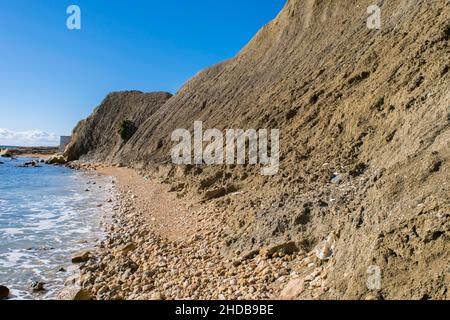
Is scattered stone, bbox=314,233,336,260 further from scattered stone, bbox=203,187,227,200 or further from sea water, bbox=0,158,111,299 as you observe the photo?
scattered stone, bbox=203,187,227,200

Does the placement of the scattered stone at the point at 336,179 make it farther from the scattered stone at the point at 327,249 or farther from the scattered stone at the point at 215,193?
the scattered stone at the point at 215,193

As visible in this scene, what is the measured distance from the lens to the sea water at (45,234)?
7.64m

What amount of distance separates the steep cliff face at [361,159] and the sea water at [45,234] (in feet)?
12.8

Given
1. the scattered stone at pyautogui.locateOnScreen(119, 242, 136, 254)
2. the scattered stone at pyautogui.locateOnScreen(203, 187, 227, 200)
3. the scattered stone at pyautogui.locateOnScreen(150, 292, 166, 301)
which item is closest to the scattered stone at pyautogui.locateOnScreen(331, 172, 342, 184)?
the scattered stone at pyautogui.locateOnScreen(150, 292, 166, 301)

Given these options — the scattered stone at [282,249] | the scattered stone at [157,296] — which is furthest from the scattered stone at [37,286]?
the scattered stone at [282,249]

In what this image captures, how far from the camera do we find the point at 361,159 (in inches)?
293

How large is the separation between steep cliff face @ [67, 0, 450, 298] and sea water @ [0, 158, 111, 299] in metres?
3.91

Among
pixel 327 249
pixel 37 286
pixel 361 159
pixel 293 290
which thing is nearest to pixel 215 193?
pixel 361 159

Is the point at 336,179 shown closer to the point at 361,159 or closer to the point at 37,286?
the point at 361,159

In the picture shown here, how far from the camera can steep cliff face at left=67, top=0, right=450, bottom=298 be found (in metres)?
4.10

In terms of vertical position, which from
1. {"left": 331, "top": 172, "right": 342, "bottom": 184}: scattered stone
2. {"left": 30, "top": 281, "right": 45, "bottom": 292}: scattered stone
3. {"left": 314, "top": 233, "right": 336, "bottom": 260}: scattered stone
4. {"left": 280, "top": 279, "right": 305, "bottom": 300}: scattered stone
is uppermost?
{"left": 331, "top": 172, "right": 342, "bottom": 184}: scattered stone

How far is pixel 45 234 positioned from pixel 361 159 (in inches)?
391

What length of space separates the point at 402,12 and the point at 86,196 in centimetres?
1733

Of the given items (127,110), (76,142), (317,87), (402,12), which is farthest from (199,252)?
(76,142)
